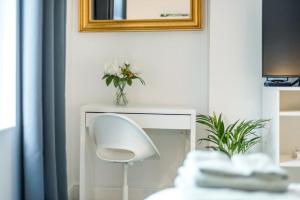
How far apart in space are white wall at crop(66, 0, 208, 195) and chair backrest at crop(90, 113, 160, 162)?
61cm

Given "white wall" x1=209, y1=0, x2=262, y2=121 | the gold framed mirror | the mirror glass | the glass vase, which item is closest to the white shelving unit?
"white wall" x1=209, y1=0, x2=262, y2=121

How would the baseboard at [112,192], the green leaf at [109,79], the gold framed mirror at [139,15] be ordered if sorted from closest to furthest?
the green leaf at [109,79] → the gold framed mirror at [139,15] → the baseboard at [112,192]

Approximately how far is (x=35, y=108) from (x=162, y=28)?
4.18 ft

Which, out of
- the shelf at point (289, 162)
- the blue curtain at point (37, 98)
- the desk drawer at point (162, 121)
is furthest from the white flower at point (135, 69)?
the shelf at point (289, 162)

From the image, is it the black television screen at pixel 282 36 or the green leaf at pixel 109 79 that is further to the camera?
the green leaf at pixel 109 79

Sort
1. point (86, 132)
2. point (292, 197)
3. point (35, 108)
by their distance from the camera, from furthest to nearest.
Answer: point (86, 132) < point (35, 108) < point (292, 197)

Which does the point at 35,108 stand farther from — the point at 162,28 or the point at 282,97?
the point at 282,97

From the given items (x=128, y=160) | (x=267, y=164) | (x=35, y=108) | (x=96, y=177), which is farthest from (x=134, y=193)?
(x=267, y=164)

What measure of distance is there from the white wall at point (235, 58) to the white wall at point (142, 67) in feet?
0.62

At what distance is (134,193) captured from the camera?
2.78 m

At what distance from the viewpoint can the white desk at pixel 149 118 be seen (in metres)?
2.28

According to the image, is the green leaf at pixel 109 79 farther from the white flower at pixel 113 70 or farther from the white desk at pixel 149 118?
the white desk at pixel 149 118

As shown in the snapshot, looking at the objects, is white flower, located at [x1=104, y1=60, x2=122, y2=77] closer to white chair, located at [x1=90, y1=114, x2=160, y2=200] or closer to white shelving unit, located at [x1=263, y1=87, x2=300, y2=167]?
white chair, located at [x1=90, y1=114, x2=160, y2=200]

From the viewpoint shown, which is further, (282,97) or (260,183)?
(282,97)
